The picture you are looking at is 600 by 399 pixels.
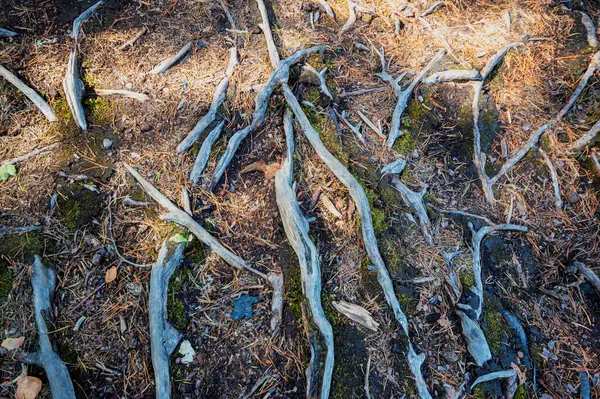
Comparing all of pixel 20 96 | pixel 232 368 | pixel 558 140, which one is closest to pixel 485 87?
pixel 558 140

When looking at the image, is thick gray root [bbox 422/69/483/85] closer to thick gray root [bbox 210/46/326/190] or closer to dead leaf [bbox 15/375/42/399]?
thick gray root [bbox 210/46/326/190]

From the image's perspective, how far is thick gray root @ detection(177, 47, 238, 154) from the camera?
3.34 meters

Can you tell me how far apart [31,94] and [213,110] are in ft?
5.54

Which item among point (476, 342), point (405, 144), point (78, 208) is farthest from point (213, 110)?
point (476, 342)

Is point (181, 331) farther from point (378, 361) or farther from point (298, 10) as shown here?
point (298, 10)

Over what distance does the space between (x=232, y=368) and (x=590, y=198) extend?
3.80 metres

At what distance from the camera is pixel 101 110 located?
135 inches

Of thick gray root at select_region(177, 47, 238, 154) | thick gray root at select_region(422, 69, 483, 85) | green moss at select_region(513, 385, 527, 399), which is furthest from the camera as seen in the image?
thick gray root at select_region(422, 69, 483, 85)

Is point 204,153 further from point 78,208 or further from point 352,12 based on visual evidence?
point 352,12

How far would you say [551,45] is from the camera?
4156mm

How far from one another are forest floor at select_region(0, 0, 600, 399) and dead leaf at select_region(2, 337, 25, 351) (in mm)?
44

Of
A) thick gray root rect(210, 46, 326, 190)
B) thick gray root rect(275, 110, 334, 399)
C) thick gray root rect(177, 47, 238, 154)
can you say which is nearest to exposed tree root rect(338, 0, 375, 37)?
thick gray root rect(210, 46, 326, 190)

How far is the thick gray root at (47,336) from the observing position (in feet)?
8.14

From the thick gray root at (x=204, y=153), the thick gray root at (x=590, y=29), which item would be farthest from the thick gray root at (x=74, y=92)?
the thick gray root at (x=590, y=29)
